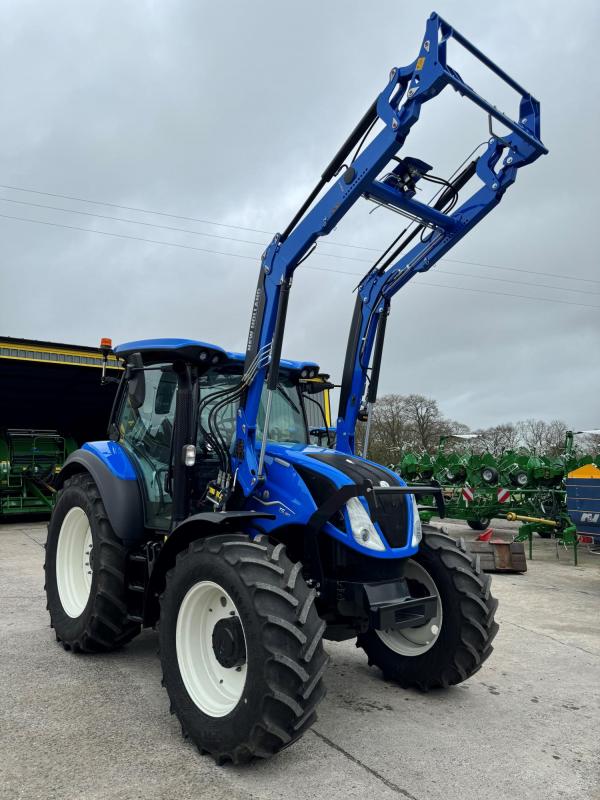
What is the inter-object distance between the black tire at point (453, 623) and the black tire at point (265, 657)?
1.27 m

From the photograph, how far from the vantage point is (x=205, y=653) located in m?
3.44

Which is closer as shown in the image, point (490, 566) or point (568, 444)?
point (490, 566)

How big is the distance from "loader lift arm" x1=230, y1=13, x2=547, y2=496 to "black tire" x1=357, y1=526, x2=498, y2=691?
1.01 metres

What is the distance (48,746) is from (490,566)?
23.0 feet

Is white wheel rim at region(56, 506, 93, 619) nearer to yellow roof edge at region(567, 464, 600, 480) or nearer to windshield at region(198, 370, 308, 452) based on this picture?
windshield at region(198, 370, 308, 452)

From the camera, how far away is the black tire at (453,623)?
3.92m

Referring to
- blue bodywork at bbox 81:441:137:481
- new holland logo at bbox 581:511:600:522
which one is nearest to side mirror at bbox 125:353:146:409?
blue bodywork at bbox 81:441:137:481

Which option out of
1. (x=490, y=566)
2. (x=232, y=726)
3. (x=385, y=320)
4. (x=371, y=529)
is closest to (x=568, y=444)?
(x=490, y=566)

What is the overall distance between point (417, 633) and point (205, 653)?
1497 millimetres

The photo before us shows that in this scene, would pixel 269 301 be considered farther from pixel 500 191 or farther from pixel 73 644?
pixel 73 644

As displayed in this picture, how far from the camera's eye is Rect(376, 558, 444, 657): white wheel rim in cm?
406

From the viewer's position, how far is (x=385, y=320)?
15.1 ft

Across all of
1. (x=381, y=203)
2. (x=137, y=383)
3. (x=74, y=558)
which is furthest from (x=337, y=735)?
(x=381, y=203)

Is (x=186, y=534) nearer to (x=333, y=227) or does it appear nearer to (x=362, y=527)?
(x=362, y=527)
